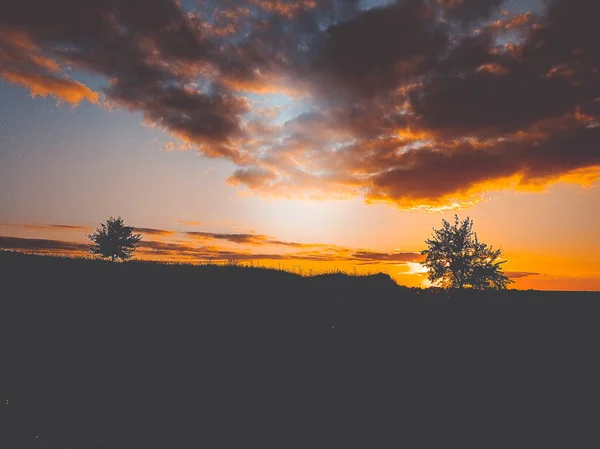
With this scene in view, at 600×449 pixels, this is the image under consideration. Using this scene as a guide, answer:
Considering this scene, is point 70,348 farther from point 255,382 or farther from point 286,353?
point 286,353

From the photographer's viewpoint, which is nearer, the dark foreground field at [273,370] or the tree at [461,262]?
the dark foreground field at [273,370]

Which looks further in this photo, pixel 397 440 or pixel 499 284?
pixel 499 284

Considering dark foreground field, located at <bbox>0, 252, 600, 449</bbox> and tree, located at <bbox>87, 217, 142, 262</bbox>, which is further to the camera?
tree, located at <bbox>87, 217, 142, 262</bbox>

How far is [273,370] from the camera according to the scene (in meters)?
7.34

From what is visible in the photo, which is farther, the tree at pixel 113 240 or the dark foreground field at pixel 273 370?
the tree at pixel 113 240

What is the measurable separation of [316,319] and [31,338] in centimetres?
744

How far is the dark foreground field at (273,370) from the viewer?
5.39 m

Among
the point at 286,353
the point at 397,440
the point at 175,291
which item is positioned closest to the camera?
the point at 397,440

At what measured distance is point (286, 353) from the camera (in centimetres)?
816

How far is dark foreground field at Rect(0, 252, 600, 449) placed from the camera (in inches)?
212

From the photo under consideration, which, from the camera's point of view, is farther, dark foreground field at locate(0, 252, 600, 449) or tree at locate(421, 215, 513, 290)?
tree at locate(421, 215, 513, 290)

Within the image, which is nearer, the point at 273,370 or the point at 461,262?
the point at 273,370

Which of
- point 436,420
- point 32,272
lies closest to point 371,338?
point 436,420

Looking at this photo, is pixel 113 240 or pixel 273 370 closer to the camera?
pixel 273 370
